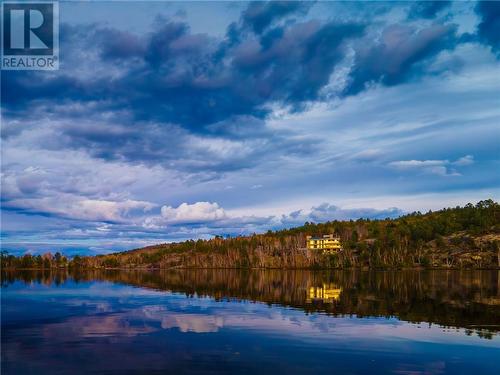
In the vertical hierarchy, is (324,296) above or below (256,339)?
below

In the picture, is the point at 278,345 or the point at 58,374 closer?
the point at 58,374

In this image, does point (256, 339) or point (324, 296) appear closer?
point (256, 339)

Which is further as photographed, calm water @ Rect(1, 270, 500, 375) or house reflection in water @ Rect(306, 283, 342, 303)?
house reflection in water @ Rect(306, 283, 342, 303)

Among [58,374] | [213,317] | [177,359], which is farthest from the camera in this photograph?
[213,317]

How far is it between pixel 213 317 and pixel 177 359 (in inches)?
946

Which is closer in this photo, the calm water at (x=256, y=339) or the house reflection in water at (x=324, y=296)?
the calm water at (x=256, y=339)

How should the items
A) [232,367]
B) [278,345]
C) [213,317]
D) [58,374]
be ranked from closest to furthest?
[58,374] → [232,367] → [278,345] → [213,317]

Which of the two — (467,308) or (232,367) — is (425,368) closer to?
(232,367)

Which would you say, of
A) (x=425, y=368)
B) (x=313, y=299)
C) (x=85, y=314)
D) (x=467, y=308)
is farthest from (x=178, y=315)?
(x=467, y=308)

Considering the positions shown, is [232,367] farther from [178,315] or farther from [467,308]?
[467,308]

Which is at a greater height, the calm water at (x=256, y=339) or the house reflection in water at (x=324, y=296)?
the calm water at (x=256, y=339)

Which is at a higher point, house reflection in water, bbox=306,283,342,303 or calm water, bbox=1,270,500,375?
calm water, bbox=1,270,500,375

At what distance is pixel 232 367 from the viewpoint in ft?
104

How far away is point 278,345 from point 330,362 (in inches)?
285
